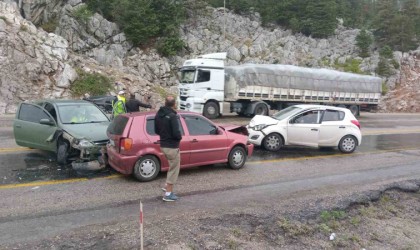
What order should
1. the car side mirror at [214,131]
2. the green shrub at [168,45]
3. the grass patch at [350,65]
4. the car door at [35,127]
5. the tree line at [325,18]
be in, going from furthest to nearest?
the tree line at [325,18], the grass patch at [350,65], the green shrub at [168,45], the car door at [35,127], the car side mirror at [214,131]

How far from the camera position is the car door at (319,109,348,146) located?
12.2 metres

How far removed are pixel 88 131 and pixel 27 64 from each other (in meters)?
19.4

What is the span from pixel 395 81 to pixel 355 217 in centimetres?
4269

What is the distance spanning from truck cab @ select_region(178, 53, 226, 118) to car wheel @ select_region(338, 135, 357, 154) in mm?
10222

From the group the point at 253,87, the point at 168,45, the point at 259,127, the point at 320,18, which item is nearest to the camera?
the point at 259,127

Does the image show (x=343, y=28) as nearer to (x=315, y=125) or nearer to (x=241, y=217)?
(x=315, y=125)

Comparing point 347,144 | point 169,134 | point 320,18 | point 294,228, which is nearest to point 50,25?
point 347,144

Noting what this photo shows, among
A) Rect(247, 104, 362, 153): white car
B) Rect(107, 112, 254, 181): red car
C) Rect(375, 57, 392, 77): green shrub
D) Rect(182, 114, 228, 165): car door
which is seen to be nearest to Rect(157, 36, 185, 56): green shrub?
Rect(375, 57, 392, 77): green shrub

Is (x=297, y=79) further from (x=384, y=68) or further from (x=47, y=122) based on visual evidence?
(x=384, y=68)

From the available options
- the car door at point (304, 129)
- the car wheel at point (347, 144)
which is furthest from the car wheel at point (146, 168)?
the car wheel at point (347, 144)

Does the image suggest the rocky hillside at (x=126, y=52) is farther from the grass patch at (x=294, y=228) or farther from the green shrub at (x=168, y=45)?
the grass patch at (x=294, y=228)

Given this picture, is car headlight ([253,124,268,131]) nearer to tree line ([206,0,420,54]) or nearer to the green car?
the green car

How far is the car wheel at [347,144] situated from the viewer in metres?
12.3

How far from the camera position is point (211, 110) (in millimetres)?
21594
